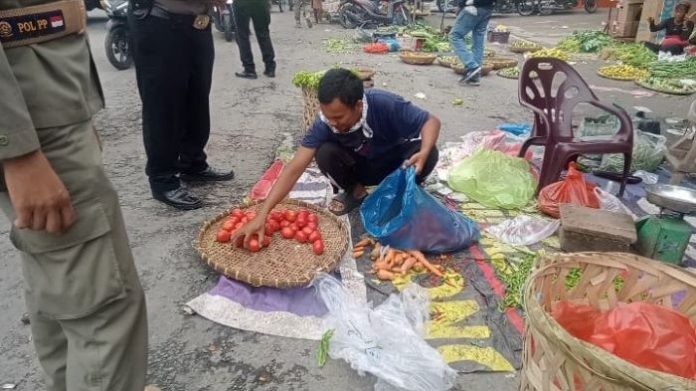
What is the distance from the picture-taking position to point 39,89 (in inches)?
45.4

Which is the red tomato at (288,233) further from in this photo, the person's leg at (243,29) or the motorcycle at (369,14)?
the motorcycle at (369,14)

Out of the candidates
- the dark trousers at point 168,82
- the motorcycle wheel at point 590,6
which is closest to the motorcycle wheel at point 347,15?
the motorcycle wheel at point 590,6

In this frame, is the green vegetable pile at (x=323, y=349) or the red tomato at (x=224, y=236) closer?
the green vegetable pile at (x=323, y=349)

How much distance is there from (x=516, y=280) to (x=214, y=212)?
201 centimetres

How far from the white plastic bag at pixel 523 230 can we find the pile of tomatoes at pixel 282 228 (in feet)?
3.83

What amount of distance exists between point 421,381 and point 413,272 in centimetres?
82

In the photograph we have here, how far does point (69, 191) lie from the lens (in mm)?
1225

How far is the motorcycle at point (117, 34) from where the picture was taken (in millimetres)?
6891

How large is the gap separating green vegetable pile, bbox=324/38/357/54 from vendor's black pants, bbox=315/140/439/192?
23.0 feet

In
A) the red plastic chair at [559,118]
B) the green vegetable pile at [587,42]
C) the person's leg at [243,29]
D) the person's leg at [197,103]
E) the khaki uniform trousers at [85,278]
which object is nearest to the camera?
the khaki uniform trousers at [85,278]

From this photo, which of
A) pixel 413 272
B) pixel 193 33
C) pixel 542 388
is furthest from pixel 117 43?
pixel 542 388

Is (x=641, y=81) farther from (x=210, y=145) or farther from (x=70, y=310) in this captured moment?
(x=70, y=310)

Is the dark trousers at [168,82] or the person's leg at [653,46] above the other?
the dark trousers at [168,82]

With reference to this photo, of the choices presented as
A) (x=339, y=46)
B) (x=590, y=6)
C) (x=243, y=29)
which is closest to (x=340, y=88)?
(x=243, y=29)
